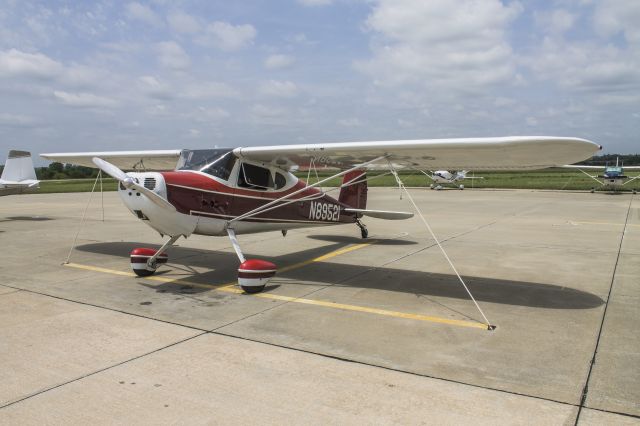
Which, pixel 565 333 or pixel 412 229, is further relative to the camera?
pixel 412 229

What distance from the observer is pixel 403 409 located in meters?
3.39

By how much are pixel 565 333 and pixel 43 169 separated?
9496 centimetres

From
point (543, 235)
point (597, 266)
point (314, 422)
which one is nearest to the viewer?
point (314, 422)

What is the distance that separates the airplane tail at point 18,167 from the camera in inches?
679

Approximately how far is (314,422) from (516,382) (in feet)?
5.93

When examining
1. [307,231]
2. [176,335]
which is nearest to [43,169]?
[307,231]

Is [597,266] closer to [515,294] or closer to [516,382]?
[515,294]

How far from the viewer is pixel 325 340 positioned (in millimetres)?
4863

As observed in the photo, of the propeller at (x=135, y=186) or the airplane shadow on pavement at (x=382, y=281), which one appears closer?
the propeller at (x=135, y=186)

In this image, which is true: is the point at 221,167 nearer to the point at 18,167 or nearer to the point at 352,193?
the point at 352,193

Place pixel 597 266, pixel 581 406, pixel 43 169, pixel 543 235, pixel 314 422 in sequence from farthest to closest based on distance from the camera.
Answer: pixel 43 169 → pixel 543 235 → pixel 597 266 → pixel 581 406 → pixel 314 422

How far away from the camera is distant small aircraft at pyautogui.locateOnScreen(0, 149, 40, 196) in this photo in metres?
16.9

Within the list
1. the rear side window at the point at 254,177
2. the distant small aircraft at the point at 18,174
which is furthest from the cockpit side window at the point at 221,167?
the distant small aircraft at the point at 18,174

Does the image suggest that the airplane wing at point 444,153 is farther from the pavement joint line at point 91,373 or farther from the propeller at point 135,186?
the pavement joint line at point 91,373
